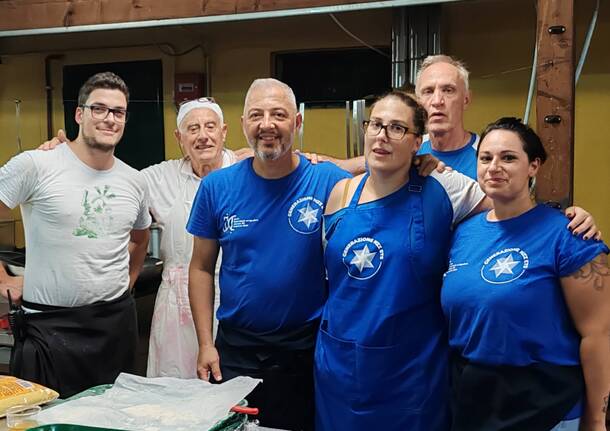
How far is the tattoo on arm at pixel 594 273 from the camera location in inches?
61.8

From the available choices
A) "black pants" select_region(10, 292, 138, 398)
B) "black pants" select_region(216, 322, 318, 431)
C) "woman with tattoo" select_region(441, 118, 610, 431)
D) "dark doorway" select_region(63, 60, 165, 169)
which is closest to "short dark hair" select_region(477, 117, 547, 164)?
"woman with tattoo" select_region(441, 118, 610, 431)

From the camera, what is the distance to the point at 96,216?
2.32 meters

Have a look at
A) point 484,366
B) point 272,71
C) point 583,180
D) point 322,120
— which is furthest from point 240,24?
point 484,366

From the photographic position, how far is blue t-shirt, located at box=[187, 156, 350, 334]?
6.31 ft

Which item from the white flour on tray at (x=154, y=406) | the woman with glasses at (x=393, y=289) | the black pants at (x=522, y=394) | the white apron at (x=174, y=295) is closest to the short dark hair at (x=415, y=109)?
the woman with glasses at (x=393, y=289)

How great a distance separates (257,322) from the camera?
1953 mm

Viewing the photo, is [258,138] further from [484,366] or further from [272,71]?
[272,71]

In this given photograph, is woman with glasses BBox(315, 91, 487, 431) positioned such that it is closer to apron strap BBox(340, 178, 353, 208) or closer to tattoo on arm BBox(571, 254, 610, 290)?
apron strap BBox(340, 178, 353, 208)

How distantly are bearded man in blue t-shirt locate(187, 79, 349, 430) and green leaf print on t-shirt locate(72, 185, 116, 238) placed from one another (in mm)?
503

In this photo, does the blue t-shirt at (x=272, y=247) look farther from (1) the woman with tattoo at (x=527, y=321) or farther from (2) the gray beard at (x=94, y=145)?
(2) the gray beard at (x=94, y=145)

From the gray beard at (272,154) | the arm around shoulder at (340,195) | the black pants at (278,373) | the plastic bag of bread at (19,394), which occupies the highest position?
the gray beard at (272,154)

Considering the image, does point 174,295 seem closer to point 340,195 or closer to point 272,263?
point 272,263

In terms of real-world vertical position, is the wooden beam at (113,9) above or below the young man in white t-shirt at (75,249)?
above

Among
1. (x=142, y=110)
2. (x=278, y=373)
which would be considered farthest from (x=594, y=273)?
(x=142, y=110)
